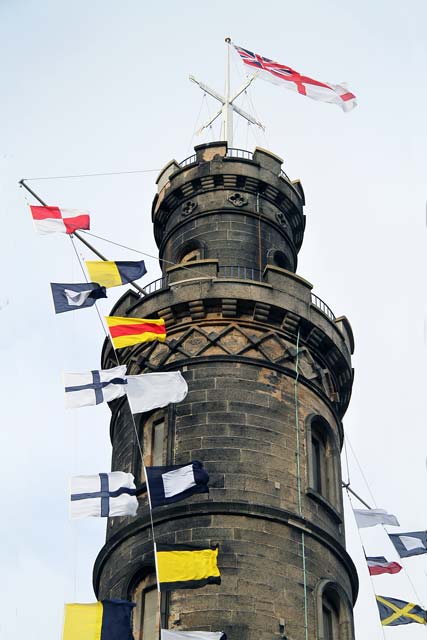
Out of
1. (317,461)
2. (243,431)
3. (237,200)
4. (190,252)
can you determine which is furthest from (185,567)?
(237,200)

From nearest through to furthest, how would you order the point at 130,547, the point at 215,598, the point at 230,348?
the point at 215,598
the point at 130,547
the point at 230,348

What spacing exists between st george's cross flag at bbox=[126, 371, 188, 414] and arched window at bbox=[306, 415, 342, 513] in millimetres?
3498

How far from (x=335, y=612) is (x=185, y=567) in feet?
15.2

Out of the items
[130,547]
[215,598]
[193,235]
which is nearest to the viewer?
[215,598]

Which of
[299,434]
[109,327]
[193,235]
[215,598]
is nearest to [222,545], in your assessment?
[215,598]

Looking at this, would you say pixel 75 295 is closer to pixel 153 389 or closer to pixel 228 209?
pixel 153 389

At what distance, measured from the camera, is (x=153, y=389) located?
28.1 m

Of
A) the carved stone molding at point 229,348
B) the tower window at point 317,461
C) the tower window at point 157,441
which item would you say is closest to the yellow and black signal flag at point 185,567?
the tower window at point 157,441

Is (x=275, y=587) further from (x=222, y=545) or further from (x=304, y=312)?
(x=304, y=312)

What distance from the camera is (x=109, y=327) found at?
2992cm

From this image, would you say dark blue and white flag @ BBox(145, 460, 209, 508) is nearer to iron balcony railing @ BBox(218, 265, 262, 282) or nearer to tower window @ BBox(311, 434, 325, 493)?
tower window @ BBox(311, 434, 325, 493)

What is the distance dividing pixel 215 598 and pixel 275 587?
1404mm

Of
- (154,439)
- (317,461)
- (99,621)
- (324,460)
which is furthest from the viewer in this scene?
(324,460)

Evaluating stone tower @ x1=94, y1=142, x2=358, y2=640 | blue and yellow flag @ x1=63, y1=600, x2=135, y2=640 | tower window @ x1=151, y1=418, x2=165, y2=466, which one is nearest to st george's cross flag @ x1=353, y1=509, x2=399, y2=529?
stone tower @ x1=94, y1=142, x2=358, y2=640
